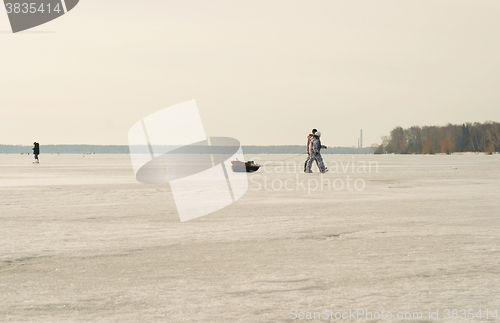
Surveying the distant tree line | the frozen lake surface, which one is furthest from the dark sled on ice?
the distant tree line

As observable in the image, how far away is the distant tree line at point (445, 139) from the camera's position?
484 ft

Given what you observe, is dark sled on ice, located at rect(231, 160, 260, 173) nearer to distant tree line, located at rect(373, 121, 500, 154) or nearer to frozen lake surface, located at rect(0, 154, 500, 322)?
frozen lake surface, located at rect(0, 154, 500, 322)

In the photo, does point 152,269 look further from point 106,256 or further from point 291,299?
point 291,299

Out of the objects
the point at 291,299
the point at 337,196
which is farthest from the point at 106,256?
the point at 337,196

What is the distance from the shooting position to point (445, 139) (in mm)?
157125

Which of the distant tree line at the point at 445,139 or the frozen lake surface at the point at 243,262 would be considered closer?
the frozen lake surface at the point at 243,262

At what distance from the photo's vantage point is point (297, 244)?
6.97m

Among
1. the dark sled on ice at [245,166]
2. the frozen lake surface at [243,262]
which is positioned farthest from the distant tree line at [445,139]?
the frozen lake surface at [243,262]

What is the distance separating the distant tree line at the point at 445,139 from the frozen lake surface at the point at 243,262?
14182 cm

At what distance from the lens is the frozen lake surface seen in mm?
4184

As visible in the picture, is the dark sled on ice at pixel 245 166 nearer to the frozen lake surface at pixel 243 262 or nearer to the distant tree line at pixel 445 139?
the frozen lake surface at pixel 243 262

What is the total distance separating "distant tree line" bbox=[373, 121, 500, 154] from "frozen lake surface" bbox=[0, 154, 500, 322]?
142m

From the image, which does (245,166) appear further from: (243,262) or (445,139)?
(445,139)

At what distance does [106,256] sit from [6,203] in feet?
25.1
